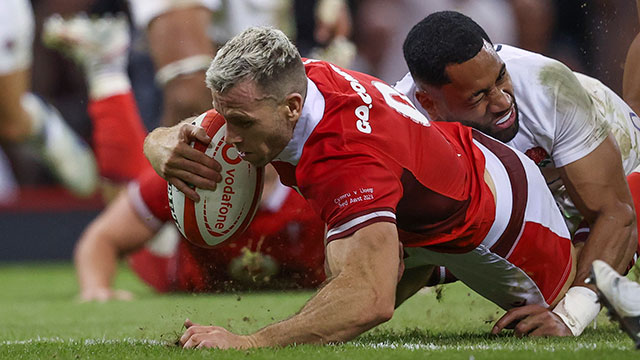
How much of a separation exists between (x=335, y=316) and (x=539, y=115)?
5.26 ft

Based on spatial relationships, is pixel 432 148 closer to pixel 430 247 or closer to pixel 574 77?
pixel 430 247

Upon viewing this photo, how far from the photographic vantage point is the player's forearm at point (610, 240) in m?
4.32

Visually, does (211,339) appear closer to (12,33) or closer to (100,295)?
(100,295)

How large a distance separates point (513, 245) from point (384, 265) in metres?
0.98

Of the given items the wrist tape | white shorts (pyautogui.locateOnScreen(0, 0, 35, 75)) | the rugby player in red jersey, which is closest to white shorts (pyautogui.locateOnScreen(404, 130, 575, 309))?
the rugby player in red jersey

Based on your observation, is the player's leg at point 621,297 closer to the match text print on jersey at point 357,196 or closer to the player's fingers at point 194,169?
the match text print on jersey at point 357,196

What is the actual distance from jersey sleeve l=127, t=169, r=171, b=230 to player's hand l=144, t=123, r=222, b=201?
251 cm

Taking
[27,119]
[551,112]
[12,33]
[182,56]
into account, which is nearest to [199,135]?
[551,112]

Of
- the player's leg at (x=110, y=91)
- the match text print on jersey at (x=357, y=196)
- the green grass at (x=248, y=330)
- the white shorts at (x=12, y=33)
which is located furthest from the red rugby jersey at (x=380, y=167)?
the white shorts at (x=12, y=33)

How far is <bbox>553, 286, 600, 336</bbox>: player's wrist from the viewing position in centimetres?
408

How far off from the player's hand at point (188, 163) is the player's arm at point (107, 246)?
112 inches

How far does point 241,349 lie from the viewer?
11.1 ft

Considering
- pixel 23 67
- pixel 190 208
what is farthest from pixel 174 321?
pixel 23 67

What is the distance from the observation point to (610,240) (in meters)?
4.32
